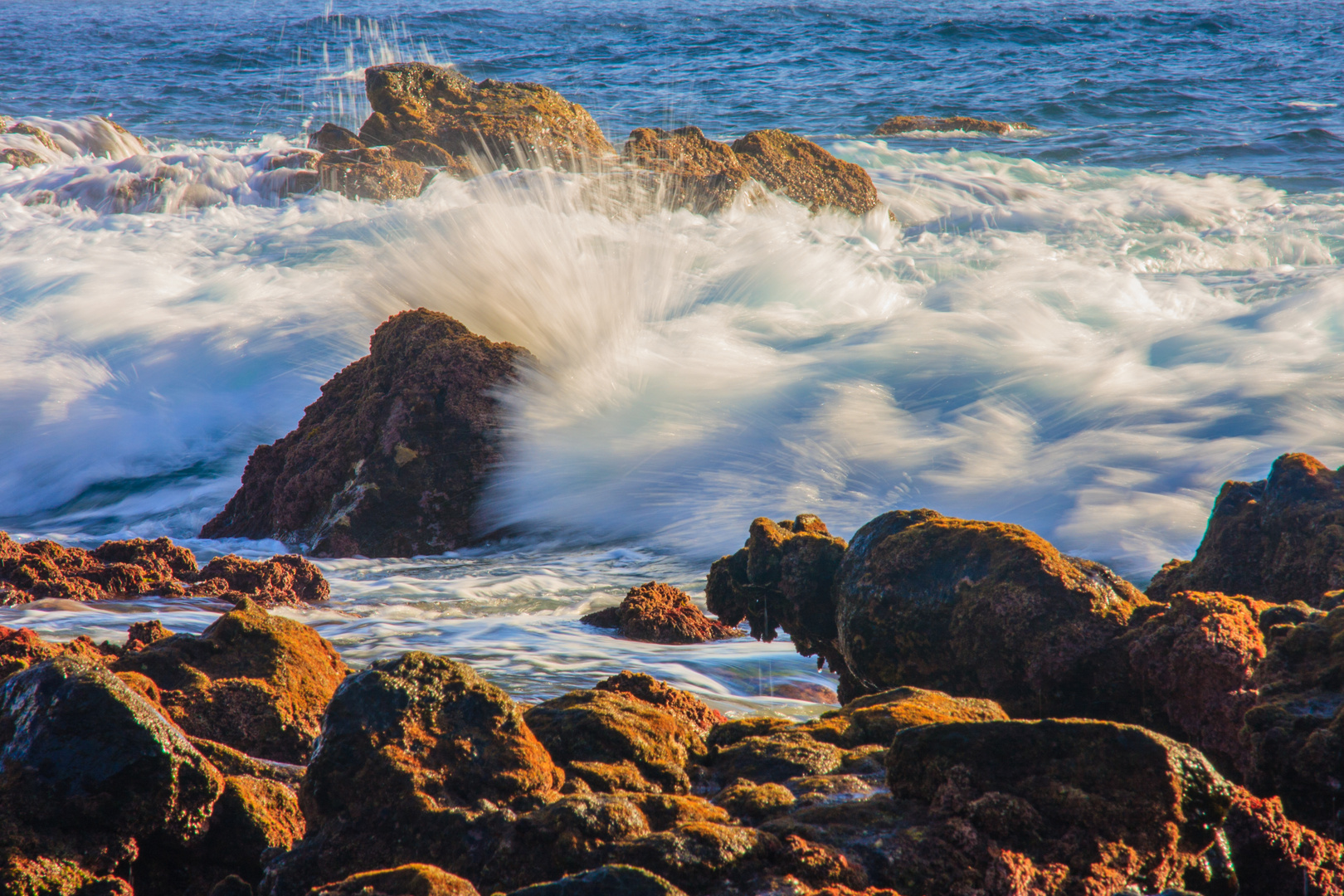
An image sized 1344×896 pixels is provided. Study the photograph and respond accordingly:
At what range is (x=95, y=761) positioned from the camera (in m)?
1.71

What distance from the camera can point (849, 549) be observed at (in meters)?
3.67

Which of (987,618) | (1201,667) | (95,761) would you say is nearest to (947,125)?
(987,618)

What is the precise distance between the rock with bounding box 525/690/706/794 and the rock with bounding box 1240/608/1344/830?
126 cm

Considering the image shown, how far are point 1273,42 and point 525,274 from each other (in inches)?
1074

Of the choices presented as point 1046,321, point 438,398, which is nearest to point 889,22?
point 1046,321

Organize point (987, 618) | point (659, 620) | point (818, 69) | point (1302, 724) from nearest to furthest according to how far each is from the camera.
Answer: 1. point (1302, 724)
2. point (987, 618)
3. point (659, 620)
4. point (818, 69)

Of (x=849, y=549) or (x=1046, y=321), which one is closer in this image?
(x=849, y=549)

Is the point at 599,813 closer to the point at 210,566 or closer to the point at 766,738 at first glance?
the point at 766,738

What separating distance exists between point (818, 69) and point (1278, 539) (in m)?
25.0

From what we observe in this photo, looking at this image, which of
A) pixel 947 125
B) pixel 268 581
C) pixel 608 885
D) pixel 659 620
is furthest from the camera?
pixel 947 125

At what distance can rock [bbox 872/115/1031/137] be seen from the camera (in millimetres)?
20141

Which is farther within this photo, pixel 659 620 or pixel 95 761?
pixel 659 620

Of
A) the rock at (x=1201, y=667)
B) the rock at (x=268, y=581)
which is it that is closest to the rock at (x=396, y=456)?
the rock at (x=268, y=581)

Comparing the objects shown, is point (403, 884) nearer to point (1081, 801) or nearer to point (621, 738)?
point (621, 738)
